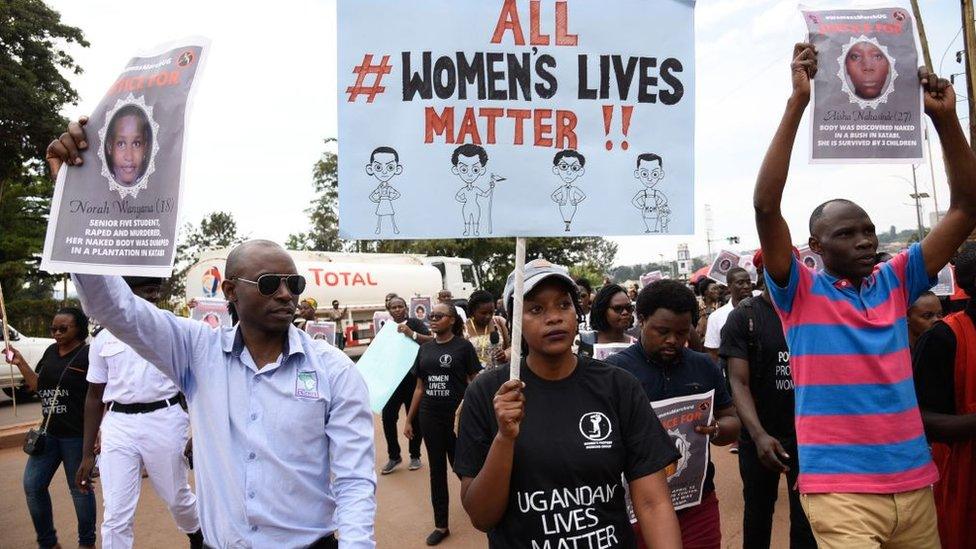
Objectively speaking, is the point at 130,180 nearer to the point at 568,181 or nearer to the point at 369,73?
the point at 369,73

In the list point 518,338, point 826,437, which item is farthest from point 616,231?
point 826,437

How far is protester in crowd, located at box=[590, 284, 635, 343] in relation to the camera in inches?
171

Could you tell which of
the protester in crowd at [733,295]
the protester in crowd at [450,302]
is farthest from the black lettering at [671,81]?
the protester in crowd at [733,295]

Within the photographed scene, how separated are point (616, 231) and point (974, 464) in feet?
6.11

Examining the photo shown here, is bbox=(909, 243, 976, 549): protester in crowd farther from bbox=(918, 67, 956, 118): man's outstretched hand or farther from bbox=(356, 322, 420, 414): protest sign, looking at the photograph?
bbox=(356, 322, 420, 414): protest sign

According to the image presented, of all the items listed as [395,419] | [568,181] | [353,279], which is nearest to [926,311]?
[568,181]

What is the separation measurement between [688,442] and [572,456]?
3.95 feet

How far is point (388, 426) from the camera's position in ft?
26.5

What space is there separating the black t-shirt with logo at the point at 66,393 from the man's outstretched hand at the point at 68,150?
3.68 m

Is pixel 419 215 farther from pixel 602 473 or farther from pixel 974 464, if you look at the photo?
pixel 974 464

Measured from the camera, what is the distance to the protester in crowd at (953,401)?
9.16ft

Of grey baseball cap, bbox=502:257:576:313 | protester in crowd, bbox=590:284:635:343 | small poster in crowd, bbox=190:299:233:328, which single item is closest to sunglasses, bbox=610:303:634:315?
protester in crowd, bbox=590:284:635:343

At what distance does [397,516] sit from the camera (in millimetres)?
6035

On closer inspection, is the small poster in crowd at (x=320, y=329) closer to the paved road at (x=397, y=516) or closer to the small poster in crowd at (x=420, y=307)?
the small poster in crowd at (x=420, y=307)
